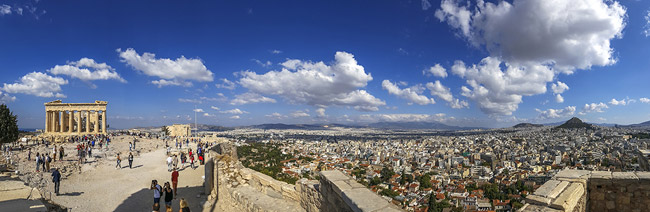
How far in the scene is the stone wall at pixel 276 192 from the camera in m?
3.80

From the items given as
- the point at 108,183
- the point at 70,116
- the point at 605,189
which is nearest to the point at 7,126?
the point at 70,116

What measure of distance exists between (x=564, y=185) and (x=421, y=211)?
27.4 feet

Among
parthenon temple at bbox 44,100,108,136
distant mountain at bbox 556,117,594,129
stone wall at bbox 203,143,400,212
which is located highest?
parthenon temple at bbox 44,100,108,136

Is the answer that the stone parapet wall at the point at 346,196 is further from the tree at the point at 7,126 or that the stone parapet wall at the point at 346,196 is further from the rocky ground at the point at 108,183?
the tree at the point at 7,126

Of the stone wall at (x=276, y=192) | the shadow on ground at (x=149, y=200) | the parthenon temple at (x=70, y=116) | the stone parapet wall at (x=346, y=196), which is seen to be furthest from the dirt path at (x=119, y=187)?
the parthenon temple at (x=70, y=116)

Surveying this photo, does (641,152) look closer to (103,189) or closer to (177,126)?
(103,189)

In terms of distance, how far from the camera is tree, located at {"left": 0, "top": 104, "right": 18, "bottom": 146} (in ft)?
75.9

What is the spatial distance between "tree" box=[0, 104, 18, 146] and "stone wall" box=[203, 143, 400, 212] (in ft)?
83.4

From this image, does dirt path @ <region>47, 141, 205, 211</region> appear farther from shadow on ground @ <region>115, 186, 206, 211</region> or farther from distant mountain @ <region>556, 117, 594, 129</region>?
distant mountain @ <region>556, 117, 594, 129</region>

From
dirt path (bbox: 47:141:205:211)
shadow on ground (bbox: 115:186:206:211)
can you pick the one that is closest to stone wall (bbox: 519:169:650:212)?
shadow on ground (bbox: 115:186:206:211)

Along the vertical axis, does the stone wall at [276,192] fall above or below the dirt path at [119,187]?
above

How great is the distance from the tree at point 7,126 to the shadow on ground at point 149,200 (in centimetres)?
2346

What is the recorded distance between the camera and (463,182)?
18188 mm

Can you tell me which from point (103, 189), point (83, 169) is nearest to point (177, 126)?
point (83, 169)
